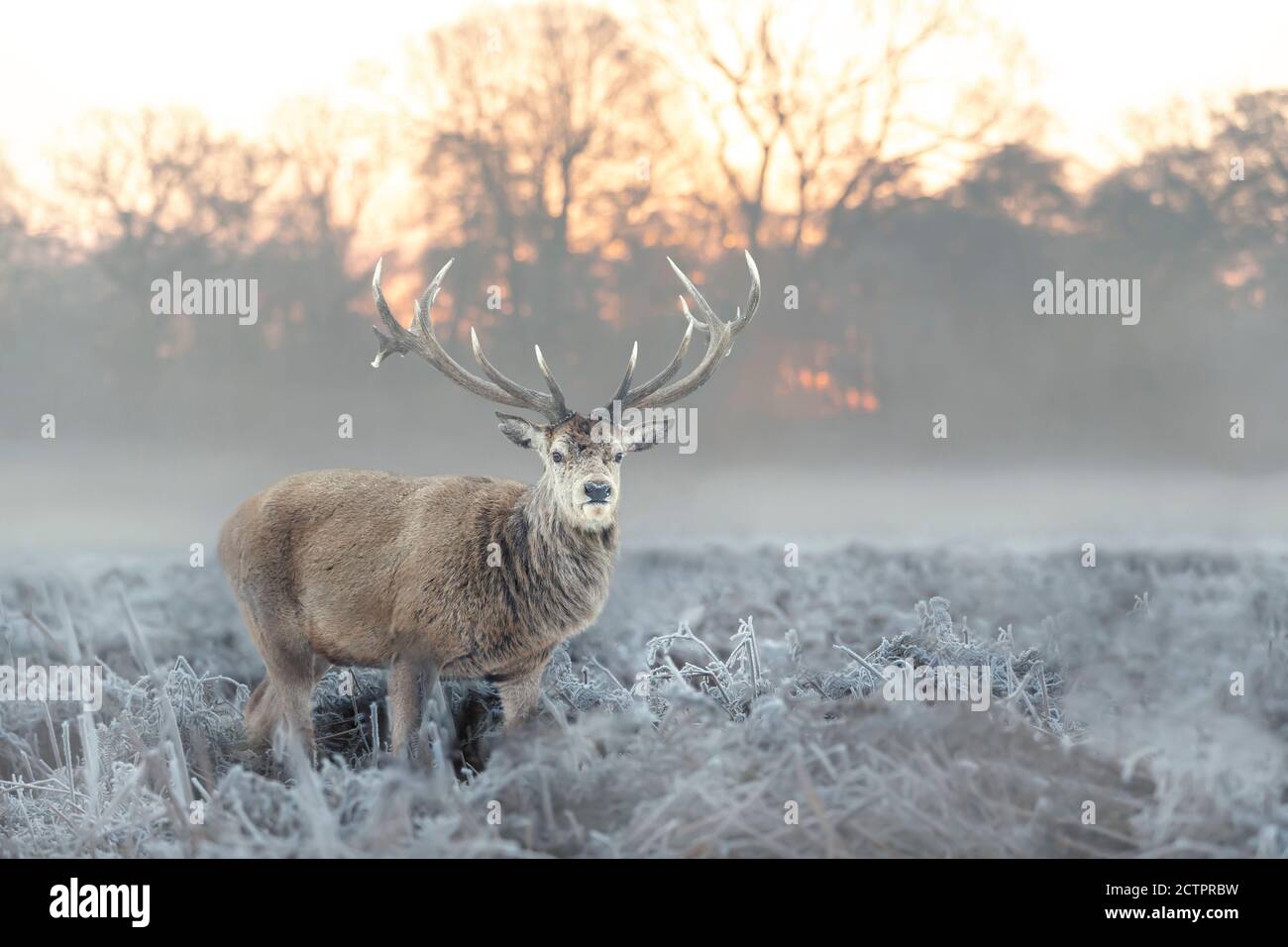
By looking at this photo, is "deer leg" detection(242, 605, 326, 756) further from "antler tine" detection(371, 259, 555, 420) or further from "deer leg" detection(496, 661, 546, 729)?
"antler tine" detection(371, 259, 555, 420)

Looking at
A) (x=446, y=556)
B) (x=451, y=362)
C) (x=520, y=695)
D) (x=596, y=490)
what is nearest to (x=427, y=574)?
(x=446, y=556)

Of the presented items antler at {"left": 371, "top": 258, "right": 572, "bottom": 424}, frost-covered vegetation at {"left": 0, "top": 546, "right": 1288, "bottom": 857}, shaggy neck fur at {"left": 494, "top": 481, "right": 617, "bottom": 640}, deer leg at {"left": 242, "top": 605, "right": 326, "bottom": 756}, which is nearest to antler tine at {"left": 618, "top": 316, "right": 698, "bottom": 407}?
antler at {"left": 371, "top": 258, "right": 572, "bottom": 424}

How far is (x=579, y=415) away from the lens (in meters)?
6.27

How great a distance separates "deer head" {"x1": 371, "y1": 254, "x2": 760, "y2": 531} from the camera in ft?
19.9

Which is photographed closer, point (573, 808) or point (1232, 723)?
point (573, 808)

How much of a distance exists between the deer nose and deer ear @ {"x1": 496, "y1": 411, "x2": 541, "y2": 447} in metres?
0.58

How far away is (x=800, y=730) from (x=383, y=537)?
2.59m

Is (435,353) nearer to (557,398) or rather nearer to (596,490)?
(557,398)
